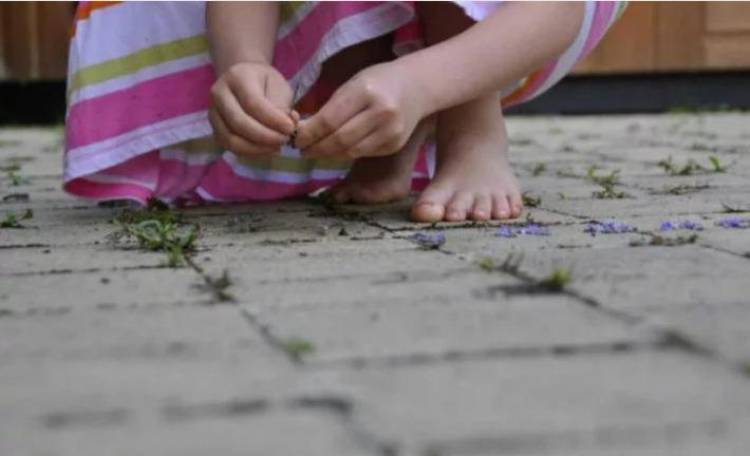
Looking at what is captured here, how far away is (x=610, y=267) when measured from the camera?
59.0 inches

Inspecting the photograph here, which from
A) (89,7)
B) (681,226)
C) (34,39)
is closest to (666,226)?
(681,226)

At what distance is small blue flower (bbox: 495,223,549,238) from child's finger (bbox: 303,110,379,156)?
212mm

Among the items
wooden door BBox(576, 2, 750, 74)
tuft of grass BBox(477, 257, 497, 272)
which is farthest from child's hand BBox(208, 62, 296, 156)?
wooden door BBox(576, 2, 750, 74)

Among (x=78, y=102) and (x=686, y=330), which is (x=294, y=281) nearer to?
(x=686, y=330)

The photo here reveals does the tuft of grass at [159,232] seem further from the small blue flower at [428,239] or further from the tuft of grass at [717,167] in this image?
the tuft of grass at [717,167]

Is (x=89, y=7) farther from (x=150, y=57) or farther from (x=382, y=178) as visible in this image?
(x=382, y=178)

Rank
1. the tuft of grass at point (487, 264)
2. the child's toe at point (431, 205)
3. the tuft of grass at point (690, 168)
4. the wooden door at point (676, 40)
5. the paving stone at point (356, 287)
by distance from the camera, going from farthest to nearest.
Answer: the wooden door at point (676, 40) < the tuft of grass at point (690, 168) < the child's toe at point (431, 205) < the tuft of grass at point (487, 264) < the paving stone at point (356, 287)

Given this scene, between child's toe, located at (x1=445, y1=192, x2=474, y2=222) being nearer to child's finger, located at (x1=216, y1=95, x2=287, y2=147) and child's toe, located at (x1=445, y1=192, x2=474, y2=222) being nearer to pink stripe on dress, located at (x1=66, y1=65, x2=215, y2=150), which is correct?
child's finger, located at (x1=216, y1=95, x2=287, y2=147)

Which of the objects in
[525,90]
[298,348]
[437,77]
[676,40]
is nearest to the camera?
[298,348]

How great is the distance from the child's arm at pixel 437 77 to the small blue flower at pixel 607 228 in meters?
0.25

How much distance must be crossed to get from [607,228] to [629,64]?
359cm

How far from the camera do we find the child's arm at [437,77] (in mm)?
1751

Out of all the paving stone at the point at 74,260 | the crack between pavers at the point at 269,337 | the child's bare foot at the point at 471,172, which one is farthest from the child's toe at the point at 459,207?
the crack between pavers at the point at 269,337

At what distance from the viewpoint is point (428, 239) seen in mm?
1745
